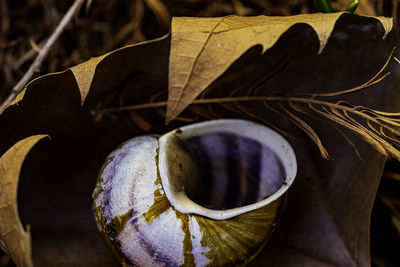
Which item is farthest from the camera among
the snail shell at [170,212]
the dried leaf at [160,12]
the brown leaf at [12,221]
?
the dried leaf at [160,12]

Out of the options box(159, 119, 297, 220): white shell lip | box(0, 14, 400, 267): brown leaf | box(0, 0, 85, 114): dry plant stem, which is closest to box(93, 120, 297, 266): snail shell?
box(159, 119, 297, 220): white shell lip

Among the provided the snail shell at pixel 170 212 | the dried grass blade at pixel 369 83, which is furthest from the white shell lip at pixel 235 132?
the dried grass blade at pixel 369 83

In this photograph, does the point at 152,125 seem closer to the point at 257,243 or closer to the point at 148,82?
the point at 148,82

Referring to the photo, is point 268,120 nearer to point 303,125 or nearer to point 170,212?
point 303,125

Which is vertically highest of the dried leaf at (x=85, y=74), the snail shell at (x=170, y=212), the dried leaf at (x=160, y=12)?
the dried leaf at (x=160, y=12)

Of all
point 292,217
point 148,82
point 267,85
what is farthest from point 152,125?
point 292,217

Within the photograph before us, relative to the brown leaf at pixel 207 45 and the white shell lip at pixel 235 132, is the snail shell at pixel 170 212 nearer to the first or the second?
the white shell lip at pixel 235 132

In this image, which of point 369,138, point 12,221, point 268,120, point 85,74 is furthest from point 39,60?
point 369,138
